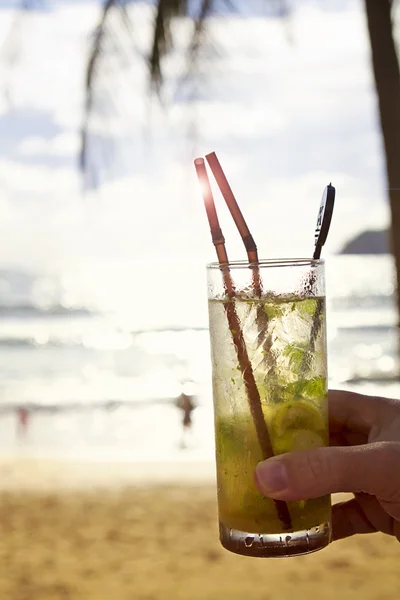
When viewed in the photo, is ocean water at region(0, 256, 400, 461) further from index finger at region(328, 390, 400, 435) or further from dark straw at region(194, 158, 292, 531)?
dark straw at region(194, 158, 292, 531)

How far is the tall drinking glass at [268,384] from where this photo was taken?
1.12 m

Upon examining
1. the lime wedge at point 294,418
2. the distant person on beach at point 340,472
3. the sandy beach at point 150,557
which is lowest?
the sandy beach at point 150,557

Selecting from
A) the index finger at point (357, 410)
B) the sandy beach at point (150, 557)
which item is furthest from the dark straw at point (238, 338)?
the sandy beach at point (150, 557)

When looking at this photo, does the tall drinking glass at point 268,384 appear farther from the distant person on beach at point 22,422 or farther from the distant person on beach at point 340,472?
the distant person on beach at point 22,422

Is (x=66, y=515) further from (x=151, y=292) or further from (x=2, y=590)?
(x=151, y=292)

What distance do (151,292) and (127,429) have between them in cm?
776

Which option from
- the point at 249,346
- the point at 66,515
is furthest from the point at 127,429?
the point at 249,346

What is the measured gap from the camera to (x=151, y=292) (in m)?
16.3

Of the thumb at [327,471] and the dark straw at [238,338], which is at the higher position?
the dark straw at [238,338]

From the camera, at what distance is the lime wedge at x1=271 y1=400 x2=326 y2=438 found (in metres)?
1.11

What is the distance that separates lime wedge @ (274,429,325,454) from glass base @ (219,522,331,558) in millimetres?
128

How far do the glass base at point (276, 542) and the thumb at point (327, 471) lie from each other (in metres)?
0.12

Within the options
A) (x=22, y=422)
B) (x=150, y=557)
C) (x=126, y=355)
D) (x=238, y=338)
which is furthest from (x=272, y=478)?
(x=126, y=355)

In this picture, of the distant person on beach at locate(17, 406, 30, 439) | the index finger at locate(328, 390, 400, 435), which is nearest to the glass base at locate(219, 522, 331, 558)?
the index finger at locate(328, 390, 400, 435)
